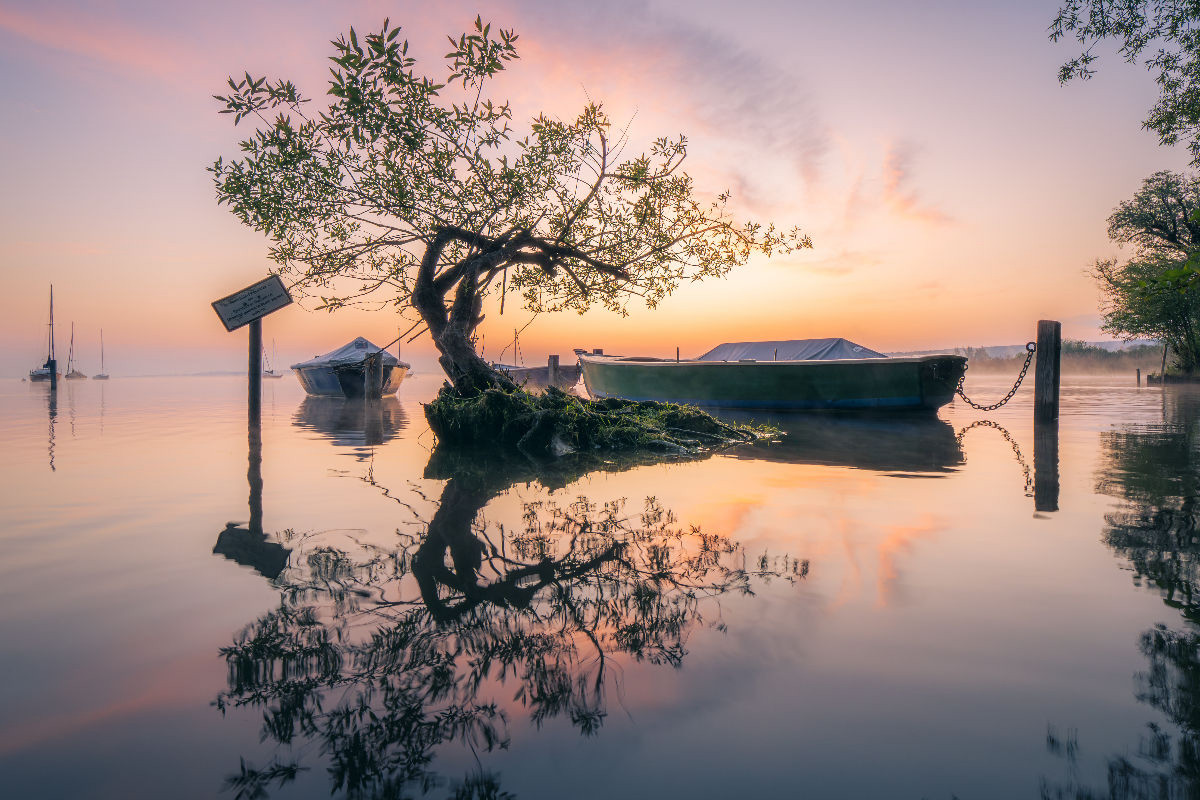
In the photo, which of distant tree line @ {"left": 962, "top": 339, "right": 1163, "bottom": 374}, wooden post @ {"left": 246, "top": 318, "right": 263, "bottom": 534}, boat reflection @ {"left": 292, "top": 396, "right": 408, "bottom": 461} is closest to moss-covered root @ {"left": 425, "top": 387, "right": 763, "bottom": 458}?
boat reflection @ {"left": 292, "top": 396, "right": 408, "bottom": 461}

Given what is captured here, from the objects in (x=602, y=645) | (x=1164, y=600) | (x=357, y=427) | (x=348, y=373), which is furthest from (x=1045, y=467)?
(x=348, y=373)

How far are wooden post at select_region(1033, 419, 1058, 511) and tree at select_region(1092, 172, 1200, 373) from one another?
26451 millimetres

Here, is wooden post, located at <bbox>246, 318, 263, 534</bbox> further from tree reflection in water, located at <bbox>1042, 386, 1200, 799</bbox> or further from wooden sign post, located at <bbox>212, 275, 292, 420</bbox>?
tree reflection in water, located at <bbox>1042, 386, 1200, 799</bbox>

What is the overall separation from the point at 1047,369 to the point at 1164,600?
1325cm

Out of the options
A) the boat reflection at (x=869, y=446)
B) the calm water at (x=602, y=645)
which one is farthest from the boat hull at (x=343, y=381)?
the calm water at (x=602, y=645)

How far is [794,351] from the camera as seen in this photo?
72.2 feet

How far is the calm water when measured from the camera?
1832mm

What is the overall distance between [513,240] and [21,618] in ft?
31.0

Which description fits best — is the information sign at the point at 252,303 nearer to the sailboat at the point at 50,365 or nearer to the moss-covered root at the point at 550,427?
the moss-covered root at the point at 550,427

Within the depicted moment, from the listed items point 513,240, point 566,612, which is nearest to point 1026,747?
point 566,612

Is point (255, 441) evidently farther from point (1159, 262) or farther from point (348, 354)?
point (1159, 262)

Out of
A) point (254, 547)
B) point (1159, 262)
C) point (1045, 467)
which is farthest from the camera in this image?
point (1159, 262)

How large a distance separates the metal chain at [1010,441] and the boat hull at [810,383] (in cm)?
222

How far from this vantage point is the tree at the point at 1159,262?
114ft
